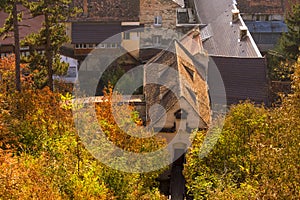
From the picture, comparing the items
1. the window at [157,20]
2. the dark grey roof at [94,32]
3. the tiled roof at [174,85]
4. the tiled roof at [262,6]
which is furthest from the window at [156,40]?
the tiled roof at [262,6]

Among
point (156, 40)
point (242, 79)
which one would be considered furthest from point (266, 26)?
point (242, 79)

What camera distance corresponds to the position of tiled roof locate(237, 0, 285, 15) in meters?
49.8

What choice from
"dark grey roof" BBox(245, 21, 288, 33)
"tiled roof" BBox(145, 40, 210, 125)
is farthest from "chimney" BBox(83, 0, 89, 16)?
"dark grey roof" BBox(245, 21, 288, 33)

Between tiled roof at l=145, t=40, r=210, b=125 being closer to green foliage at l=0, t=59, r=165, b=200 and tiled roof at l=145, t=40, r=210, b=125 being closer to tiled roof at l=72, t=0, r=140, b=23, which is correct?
green foliage at l=0, t=59, r=165, b=200

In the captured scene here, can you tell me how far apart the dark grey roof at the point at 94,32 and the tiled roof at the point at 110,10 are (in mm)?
941

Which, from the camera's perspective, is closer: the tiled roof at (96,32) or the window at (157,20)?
the tiled roof at (96,32)

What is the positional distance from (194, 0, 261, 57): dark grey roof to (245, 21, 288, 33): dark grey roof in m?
5.38

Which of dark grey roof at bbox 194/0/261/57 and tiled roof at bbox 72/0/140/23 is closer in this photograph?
dark grey roof at bbox 194/0/261/57

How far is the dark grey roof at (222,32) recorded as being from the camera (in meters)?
35.4

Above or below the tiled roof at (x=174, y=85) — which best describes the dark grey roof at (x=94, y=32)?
above

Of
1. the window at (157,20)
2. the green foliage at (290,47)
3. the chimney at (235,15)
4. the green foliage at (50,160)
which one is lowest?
the green foliage at (50,160)

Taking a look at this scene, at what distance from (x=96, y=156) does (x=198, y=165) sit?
4.89 meters

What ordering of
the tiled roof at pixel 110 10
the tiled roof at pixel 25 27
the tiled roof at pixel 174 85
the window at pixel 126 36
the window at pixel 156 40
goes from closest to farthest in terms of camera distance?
1. the tiled roof at pixel 174 85
2. the tiled roof at pixel 25 27
3. the window at pixel 126 36
4. the window at pixel 156 40
5. the tiled roof at pixel 110 10

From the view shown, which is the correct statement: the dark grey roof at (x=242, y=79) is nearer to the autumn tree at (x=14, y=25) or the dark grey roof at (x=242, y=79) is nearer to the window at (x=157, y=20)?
the window at (x=157, y=20)
